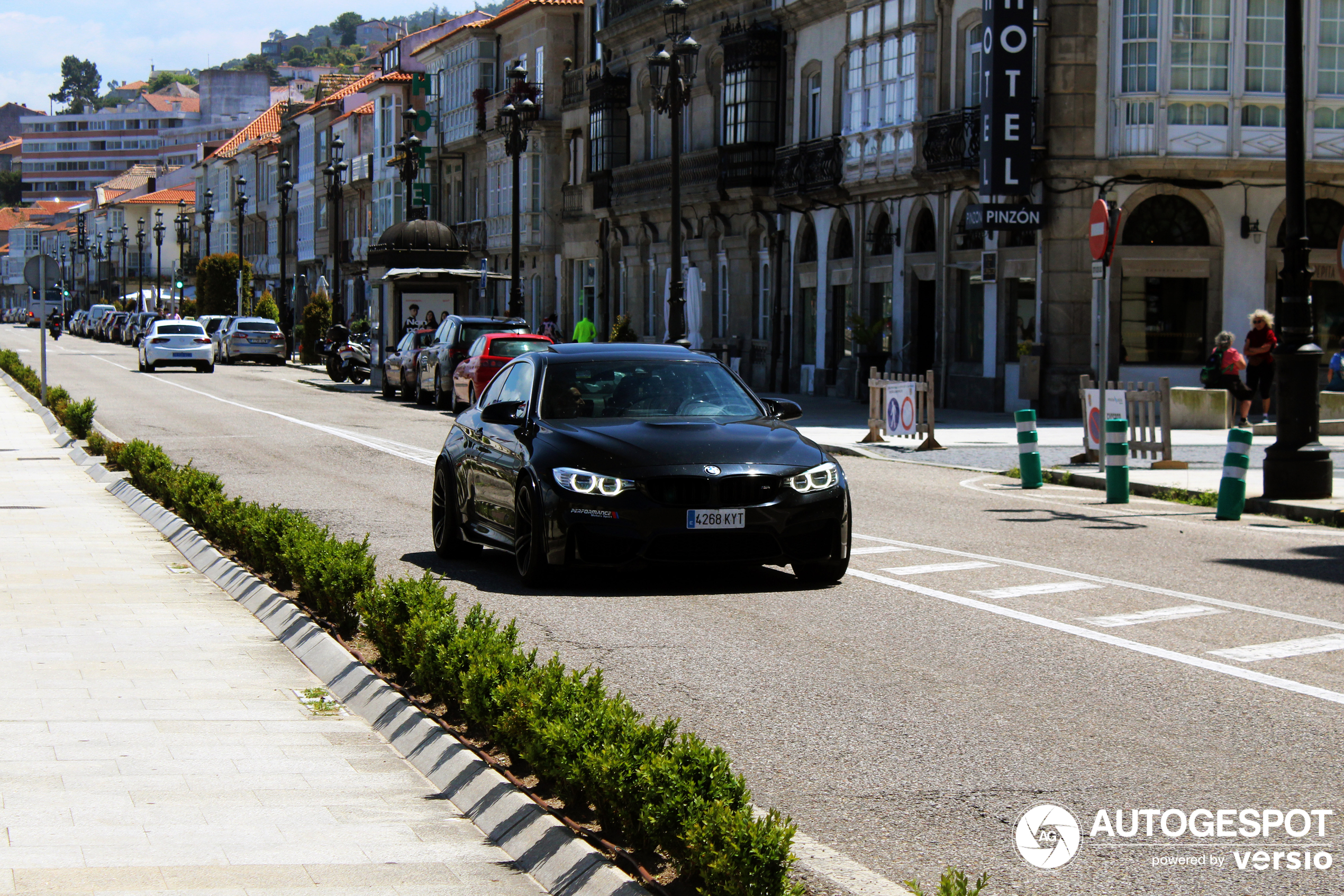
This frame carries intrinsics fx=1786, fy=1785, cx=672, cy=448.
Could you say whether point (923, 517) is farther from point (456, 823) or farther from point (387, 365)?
point (387, 365)

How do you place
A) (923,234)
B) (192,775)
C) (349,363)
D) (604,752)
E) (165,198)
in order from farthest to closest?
(165,198)
(349,363)
(923,234)
(192,775)
(604,752)

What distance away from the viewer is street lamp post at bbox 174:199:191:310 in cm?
11319

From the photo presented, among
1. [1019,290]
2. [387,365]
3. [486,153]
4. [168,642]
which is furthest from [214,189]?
[168,642]

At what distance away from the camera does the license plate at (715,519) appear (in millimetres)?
10422

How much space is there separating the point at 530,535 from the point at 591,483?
27.3 inches

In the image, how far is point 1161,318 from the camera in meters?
31.7

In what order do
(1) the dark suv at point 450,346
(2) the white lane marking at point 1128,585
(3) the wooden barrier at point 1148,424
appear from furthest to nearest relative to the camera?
(1) the dark suv at point 450,346 → (3) the wooden barrier at point 1148,424 → (2) the white lane marking at point 1128,585

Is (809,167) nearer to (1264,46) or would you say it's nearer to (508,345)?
(508,345)

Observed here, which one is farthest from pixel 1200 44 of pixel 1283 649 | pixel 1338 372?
pixel 1283 649

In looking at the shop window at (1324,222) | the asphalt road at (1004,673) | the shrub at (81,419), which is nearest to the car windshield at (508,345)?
the shrub at (81,419)

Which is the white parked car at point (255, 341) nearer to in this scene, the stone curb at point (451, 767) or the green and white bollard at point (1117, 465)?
the green and white bollard at point (1117, 465)

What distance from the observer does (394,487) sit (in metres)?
18.8

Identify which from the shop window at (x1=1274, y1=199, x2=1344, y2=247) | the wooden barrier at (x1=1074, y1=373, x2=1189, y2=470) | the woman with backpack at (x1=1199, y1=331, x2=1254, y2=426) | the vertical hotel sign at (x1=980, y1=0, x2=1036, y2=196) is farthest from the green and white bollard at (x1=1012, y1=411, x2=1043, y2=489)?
the shop window at (x1=1274, y1=199, x2=1344, y2=247)

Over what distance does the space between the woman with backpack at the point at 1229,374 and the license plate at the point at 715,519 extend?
15.9m
